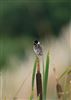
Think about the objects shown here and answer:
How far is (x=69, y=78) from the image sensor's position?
4.08 ft

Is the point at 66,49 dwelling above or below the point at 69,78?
above

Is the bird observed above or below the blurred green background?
below

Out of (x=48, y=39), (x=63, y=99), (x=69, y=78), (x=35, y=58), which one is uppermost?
(x=48, y=39)

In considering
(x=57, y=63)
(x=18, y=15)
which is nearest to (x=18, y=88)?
(x=57, y=63)

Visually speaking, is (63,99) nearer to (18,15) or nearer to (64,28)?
(64,28)

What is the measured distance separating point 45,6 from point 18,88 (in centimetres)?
51

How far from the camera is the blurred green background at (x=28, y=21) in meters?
1.37

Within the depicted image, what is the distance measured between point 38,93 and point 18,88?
0.16m

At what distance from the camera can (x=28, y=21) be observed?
4.56 feet

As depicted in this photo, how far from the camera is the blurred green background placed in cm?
137

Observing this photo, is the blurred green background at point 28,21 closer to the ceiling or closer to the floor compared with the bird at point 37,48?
closer to the ceiling

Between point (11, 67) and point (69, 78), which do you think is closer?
point (69, 78)

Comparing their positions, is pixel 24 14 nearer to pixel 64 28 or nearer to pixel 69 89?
pixel 64 28

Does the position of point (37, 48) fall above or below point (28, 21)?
below
